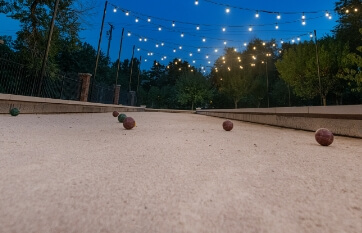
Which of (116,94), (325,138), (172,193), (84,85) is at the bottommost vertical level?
(172,193)

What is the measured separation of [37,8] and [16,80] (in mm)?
5866

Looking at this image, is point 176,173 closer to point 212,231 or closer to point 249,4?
point 212,231

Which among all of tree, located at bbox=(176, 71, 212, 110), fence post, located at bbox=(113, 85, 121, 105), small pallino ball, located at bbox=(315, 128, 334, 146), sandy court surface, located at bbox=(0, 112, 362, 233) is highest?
tree, located at bbox=(176, 71, 212, 110)

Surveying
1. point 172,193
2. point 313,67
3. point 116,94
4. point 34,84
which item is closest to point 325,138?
point 172,193

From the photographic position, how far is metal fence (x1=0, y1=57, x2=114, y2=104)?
8023mm

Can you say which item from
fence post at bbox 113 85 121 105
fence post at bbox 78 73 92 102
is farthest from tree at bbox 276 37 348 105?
fence post at bbox 78 73 92 102

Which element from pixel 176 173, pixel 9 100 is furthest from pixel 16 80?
pixel 176 173

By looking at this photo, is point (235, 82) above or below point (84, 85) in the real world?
above

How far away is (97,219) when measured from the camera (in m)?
1.15

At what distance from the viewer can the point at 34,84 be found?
9.10 meters

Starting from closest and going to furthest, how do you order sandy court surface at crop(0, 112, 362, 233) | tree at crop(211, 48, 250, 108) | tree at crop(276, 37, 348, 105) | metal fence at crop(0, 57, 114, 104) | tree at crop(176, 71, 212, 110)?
sandy court surface at crop(0, 112, 362, 233)
metal fence at crop(0, 57, 114, 104)
tree at crop(276, 37, 348, 105)
tree at crop(211, 48, 250, 108)
tree at crop(176, 71, 212, 110)

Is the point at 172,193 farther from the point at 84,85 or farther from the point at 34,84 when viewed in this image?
the point at 84,85

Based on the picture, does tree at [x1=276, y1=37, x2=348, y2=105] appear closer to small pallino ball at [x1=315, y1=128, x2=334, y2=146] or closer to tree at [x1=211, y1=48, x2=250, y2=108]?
tree at [x1=211, y1=48, x2=250, y2=108]

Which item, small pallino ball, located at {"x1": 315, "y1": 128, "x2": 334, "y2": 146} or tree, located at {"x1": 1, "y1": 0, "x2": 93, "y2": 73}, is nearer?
small pallino ball, located at {"x1": 315, "y1": 128, "x2": 334, "y2": 146}
